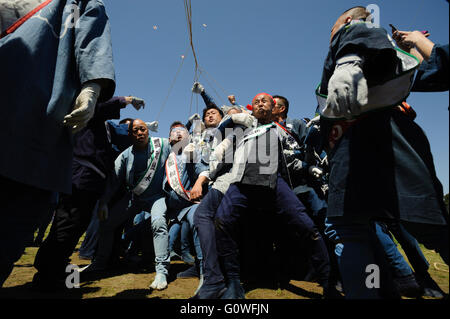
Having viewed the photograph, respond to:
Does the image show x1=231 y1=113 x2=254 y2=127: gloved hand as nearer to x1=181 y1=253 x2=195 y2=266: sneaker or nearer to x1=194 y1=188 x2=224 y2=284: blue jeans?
x1=194 y1=188 x2=224 y2=284: blue jeans

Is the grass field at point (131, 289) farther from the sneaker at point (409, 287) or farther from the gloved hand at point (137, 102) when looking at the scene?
the gloved hand at point (137, 102)

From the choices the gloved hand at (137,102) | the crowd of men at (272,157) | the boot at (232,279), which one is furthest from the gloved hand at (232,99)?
the boot at (232,279)

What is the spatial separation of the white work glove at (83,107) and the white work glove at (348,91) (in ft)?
4.24

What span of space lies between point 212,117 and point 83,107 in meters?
3.16

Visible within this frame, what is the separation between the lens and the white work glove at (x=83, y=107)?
130cm

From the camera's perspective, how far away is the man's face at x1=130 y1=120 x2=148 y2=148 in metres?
3.46

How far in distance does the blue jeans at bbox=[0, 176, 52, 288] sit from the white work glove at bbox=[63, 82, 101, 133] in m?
0.41

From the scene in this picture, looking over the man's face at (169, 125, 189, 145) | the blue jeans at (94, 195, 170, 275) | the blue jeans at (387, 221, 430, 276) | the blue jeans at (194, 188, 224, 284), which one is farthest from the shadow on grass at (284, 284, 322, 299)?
the man's face at (169, 125, 189, 145)

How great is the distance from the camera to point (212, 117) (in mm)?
4367

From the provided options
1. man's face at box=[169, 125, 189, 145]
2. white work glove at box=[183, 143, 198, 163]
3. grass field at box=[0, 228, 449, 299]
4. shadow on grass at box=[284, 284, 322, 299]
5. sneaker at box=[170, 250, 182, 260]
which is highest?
man's face at box=[169, 125, 189, 145]

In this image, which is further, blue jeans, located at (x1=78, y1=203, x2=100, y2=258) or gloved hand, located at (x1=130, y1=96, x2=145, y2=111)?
blue jeans, located at (x1=78, y1=203, x2=100, y2=258)

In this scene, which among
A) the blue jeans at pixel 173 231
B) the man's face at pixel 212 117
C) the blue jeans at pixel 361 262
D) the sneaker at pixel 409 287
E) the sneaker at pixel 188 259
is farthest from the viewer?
the man's face at pixel 212 117

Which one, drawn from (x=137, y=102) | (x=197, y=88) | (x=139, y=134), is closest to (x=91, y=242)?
(x=139, y=134)

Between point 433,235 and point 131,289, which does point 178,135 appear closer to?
point 131,289
